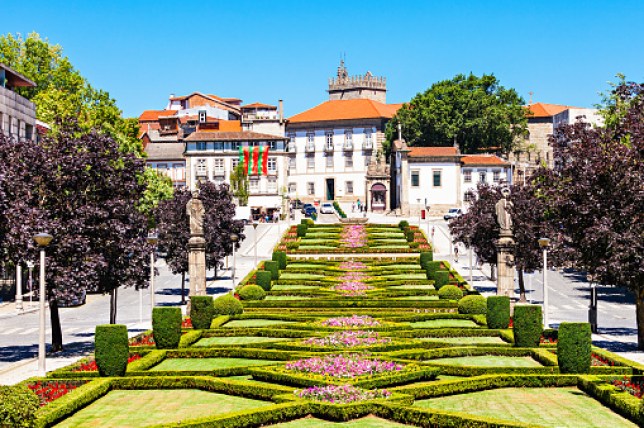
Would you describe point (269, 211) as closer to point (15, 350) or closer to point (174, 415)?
point (15, 350)

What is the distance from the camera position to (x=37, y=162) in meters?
33.9

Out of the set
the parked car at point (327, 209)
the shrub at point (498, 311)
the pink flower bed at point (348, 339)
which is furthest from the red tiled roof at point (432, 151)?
the pink flower bed at point (348, 339)

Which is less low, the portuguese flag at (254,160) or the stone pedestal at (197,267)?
the portuguese flag at (254,160)

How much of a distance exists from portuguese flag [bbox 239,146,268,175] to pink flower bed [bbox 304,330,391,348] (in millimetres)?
82688

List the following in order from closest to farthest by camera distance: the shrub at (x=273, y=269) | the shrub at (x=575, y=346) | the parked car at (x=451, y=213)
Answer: the shrub at (x=575, y=346) → the shrub at (x=273, y=269) → the parked car at (x=451, y=213)

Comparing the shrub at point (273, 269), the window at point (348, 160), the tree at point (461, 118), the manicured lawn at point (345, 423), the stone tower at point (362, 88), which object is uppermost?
the stone tower at point (362, 88)

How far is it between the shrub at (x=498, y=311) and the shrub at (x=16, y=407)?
2214cm

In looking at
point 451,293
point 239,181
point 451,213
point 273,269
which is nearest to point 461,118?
point 451,213

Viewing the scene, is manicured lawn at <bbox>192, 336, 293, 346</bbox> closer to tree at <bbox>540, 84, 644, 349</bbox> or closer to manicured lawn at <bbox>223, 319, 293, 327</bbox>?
manicured lawn at <bbox>223, 319, 293, 327</bbox>

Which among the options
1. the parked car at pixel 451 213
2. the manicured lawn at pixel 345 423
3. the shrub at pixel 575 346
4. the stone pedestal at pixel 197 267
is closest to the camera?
the manicured lawn at pixel 345 423

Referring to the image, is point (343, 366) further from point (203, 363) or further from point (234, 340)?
point (234, 340)

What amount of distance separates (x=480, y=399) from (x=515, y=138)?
338ft

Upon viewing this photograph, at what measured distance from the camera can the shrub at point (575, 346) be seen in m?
26.2

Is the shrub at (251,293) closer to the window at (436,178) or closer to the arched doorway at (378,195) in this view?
the window at (436,178)
